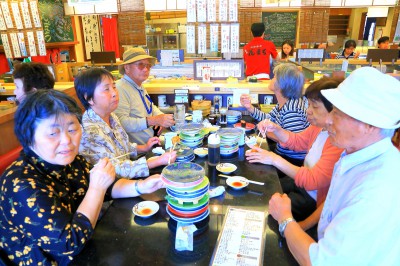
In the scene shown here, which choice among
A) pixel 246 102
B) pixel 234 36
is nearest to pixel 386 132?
pixel 246 102

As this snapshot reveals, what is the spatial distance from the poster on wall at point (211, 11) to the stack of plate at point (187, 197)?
335cm

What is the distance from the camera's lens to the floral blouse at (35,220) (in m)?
1.01

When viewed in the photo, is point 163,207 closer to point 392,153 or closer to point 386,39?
point 392,153

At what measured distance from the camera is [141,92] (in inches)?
115

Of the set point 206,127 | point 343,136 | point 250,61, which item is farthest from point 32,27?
point 343,136

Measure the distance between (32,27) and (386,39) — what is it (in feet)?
24.6

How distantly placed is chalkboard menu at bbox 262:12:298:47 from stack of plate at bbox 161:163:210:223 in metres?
8.47

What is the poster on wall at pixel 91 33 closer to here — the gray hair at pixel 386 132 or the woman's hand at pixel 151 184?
the woman's hand at pixel 151 184

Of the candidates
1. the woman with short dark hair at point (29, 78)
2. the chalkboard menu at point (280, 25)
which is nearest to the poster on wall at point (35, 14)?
the woman with short dark hair at point (29, 78)

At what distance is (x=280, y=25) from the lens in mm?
8680

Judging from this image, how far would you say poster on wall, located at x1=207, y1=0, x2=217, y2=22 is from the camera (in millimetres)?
3982

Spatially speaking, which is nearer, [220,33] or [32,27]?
[220,33]

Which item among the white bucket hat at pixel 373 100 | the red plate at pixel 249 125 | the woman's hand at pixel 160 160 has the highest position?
the white bucket hat at pixel 373 100

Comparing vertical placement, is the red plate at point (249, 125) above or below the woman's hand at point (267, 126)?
below
